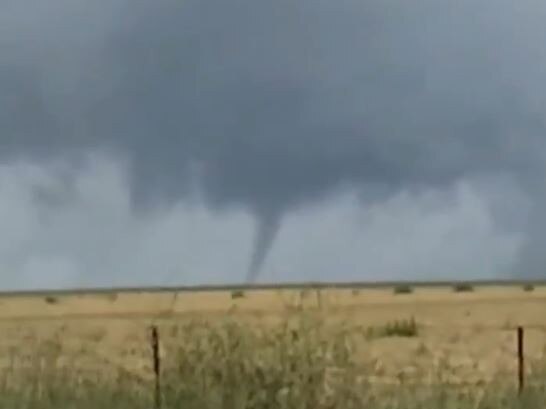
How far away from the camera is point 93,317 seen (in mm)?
76938

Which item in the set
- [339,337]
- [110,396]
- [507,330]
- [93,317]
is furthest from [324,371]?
[93,317]

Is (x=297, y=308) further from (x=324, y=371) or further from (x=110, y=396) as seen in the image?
(x=110, y=396)

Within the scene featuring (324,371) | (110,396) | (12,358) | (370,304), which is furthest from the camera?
(370,304)

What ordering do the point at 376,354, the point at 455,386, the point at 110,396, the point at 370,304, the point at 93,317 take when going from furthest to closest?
the point at 370,304, the point at 93,317, the point at 376,354, the point at 455,386, the point at 110,396

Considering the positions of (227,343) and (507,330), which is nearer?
(227,343)

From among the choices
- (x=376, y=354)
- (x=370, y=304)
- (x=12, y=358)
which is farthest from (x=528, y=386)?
(x=370, y=304)

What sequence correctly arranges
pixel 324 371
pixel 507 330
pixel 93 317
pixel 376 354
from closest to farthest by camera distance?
pixel 324 371
pixel 376 354
pixel 507 330
pixel 93 317

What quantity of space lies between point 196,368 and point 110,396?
166 centimetres

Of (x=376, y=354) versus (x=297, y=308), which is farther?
(x=376, y=354)

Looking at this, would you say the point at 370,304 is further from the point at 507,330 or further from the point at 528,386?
the point at 528,386

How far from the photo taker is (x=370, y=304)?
9200cm

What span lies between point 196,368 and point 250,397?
75 centimetres

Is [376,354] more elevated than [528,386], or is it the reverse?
[376,354]

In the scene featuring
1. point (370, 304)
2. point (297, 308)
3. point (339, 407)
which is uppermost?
point (370, 304)
